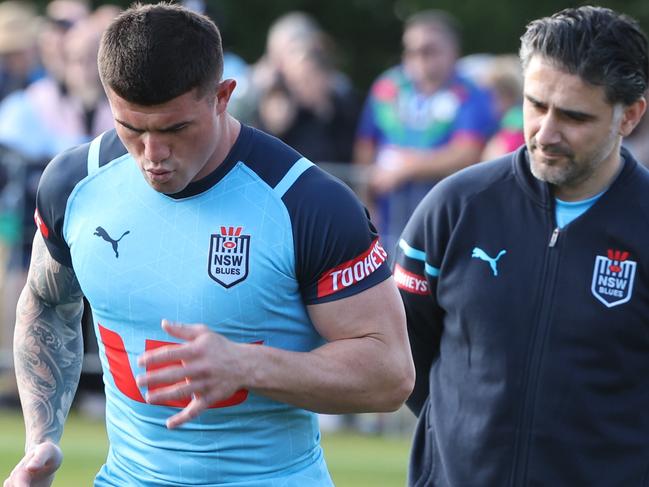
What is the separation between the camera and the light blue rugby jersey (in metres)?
4.29

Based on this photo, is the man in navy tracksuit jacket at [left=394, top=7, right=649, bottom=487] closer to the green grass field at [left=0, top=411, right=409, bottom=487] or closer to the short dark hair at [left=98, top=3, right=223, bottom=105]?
the short dark hair at [left=98, top=3, right=223, bottom=105]

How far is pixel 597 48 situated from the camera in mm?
4965

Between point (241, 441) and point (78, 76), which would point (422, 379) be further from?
point (78, 76)

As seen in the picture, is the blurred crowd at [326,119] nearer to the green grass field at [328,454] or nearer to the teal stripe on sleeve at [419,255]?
the green grass field at [328,454]

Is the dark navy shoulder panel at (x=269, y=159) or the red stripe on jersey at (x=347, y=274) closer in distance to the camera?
the red stripe on jersey at (x=347, y=274)

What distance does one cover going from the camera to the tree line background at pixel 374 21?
70.9ft

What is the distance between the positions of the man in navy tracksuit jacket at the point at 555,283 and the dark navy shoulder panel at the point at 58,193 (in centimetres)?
128

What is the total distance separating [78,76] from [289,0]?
12.0 m

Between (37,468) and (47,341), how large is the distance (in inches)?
23.1

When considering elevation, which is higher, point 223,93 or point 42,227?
point 223,93

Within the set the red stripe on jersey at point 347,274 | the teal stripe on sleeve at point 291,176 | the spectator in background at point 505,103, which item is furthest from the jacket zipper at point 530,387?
the spectator in background at point 505,103

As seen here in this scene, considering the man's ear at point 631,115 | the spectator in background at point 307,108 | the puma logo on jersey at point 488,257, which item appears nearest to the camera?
the puma logo on jersey at point 488,257

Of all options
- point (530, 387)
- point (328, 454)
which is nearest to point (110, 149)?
point (530, 387)

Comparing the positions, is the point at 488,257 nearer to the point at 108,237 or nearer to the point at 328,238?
the point at 328,238
